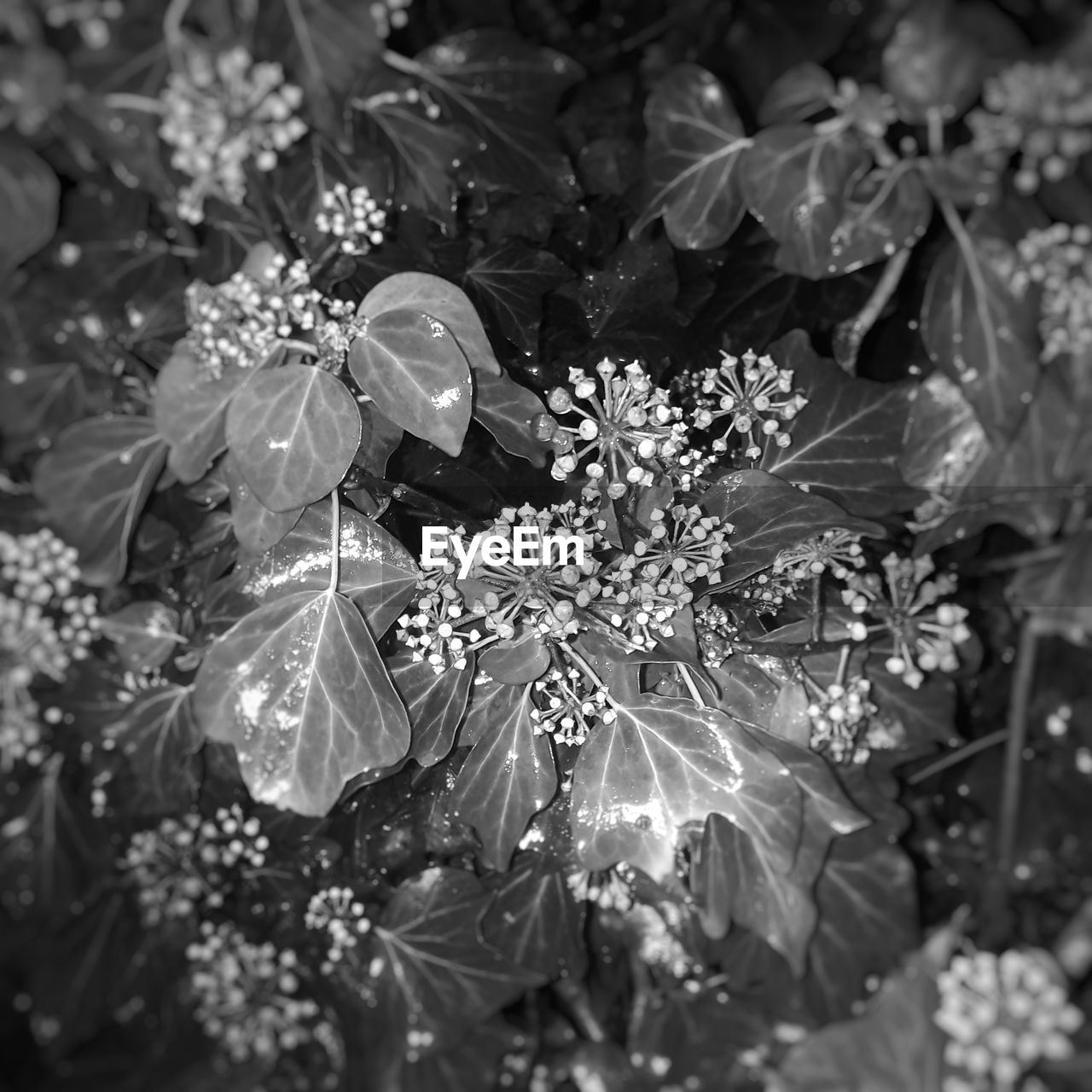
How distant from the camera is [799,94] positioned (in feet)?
2.19

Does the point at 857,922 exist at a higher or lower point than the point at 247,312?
lower

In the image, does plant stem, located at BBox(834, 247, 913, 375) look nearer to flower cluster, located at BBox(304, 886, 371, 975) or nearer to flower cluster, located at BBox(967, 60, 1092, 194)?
flower cluster, located at BBox(967, 60, 1092, 194)

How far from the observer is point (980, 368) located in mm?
681

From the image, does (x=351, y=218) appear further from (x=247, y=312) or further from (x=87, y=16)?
(x=87, y=16)

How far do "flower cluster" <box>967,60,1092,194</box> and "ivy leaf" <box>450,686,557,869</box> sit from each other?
0.59 meters

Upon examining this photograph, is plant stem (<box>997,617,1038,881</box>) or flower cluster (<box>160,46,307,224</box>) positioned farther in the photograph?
plant stem (<box>997,617,1038,881</box>)

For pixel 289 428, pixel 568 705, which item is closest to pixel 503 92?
pixel 289 428

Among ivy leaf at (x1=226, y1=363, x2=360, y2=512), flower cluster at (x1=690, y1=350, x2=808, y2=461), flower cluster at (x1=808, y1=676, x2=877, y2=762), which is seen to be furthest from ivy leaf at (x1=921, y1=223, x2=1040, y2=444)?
ivy leaf at (x1=226, y1=363, x2=360, y2=512)

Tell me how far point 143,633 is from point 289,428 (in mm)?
262

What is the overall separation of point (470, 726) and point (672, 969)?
0.33 metres

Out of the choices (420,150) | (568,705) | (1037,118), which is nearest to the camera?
(1037,118)

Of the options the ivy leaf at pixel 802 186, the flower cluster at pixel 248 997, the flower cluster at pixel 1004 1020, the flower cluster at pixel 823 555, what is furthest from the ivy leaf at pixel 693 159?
the flower cluster at pixel 248 997

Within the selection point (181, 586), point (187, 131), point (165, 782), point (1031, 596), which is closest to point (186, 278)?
point (187, 131)

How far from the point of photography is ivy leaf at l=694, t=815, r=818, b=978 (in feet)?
2.49
